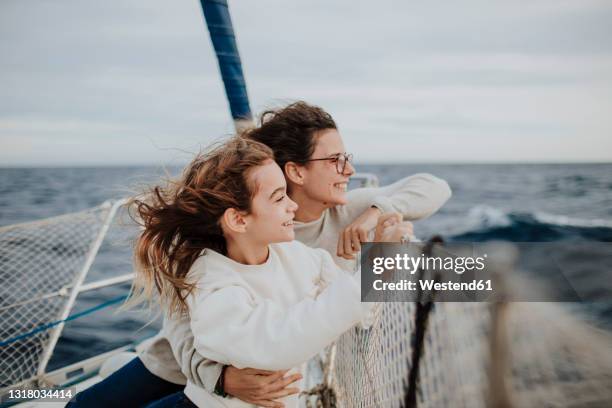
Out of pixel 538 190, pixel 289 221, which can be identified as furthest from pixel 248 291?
pixel 538 190

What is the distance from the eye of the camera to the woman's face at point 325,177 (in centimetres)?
214

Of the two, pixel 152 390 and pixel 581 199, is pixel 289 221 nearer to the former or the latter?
pixel 152 390

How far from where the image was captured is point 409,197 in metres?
2.30

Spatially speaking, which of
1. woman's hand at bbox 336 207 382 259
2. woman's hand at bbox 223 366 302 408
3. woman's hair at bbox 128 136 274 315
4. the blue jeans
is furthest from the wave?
woman's hand at bbox 223 366 302 408

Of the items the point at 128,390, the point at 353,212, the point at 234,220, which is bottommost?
the point at 128,390

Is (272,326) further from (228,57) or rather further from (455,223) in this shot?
(455,223)

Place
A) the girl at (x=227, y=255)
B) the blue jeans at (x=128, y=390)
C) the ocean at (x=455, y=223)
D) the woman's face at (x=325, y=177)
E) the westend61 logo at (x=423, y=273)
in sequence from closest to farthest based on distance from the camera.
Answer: the westend61 logo at (x=423, y=273), the girl at (x=227, y=255), the blue jeans at (x=128, y=390), the woman's face at (x=325, y=177), the ocean at (x=455, y=223)

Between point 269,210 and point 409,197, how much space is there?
96cm

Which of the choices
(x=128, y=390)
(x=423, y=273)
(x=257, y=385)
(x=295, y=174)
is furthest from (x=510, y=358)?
(x=295, y=174)

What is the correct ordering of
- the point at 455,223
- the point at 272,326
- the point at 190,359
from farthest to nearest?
1. the point at 455,223
2. the point at 190,359
3. the point at 272,326

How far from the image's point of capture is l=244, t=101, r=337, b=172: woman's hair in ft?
7.12

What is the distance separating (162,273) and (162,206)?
0.22 metres

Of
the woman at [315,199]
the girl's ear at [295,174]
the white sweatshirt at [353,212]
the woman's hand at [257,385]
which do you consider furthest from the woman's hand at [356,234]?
the woman's hand at [257,385]

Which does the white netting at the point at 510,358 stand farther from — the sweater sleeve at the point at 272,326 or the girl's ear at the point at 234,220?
the girl's ear at the point at 234,220
